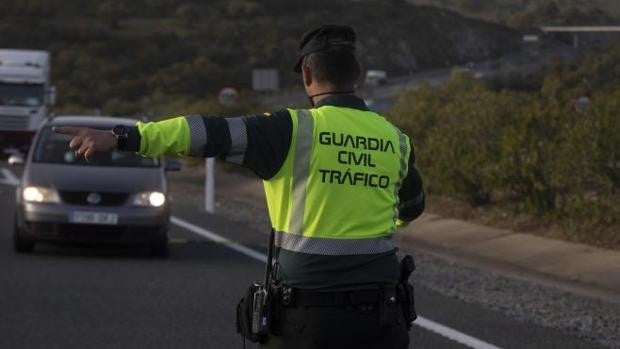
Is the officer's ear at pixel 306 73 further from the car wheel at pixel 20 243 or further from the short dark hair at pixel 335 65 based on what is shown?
the car wheel at pixel 20 243

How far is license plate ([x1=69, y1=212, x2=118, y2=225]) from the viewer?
613 inches

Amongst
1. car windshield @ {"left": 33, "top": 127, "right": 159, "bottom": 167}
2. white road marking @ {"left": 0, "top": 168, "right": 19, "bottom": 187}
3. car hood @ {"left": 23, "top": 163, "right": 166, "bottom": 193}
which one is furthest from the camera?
white road marking @ {"left": 0, "top": 168, "right": 19, "bottom": 187}

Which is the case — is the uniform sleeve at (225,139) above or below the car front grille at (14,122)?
above

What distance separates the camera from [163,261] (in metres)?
15.7

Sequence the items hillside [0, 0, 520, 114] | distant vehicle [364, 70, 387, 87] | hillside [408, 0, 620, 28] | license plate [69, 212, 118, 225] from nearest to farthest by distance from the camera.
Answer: license plate [69, 212, 118, 225] → hillside [408, 0, 620, 28] → distant vehicle [364, 70, 387, 87] → hillside [0, 0, 520, 114]

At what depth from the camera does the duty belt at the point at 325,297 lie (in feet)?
16.9

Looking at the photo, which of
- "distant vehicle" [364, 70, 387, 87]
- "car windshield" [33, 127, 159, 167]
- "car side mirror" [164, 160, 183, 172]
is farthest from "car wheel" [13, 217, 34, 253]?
"distant vehicle" [364, 70, 387, 87]

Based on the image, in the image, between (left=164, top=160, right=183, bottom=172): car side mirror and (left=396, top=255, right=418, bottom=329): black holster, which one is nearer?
(left=396, top=255, right=418, bottom=329): black holster

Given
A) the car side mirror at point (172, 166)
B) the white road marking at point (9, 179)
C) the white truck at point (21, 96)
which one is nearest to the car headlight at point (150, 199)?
the car side mirror at point (172, 166)

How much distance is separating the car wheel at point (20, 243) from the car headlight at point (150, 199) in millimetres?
1205

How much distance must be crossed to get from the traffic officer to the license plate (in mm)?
10495

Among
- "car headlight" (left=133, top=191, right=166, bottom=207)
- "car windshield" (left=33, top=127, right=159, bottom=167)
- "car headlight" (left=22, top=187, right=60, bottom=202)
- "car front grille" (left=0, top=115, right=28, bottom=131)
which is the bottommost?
"car front grille" (left=0, top=115, right=28, bottom=131)

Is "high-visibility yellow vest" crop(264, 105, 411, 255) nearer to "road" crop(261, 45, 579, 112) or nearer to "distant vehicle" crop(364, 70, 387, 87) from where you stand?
"road" crop(261, 45, 579, 112)

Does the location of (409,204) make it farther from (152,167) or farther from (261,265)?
(152,167)
